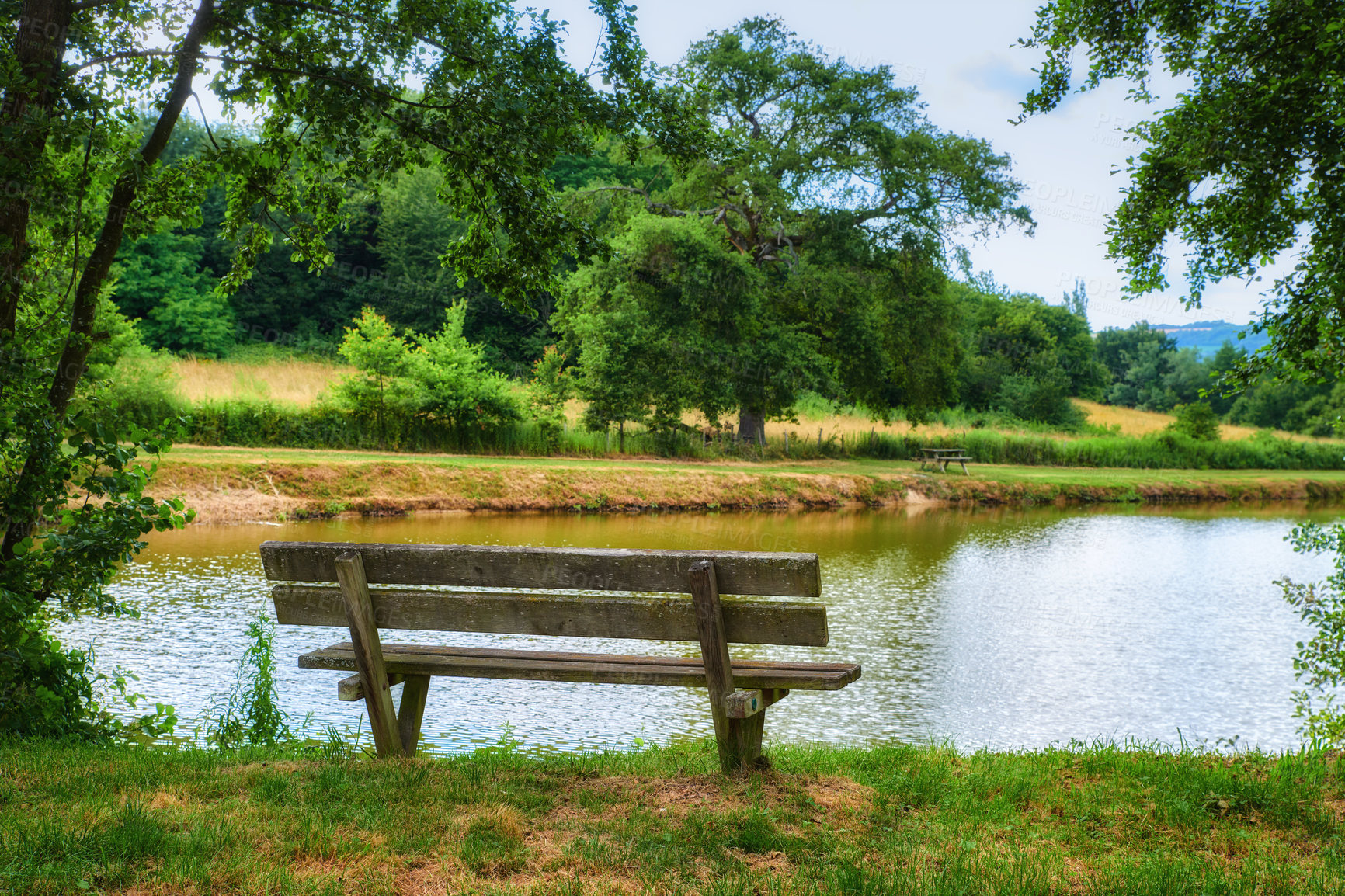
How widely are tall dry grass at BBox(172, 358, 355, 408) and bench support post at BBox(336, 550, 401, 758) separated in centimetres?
2132

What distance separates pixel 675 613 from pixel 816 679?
71 cm

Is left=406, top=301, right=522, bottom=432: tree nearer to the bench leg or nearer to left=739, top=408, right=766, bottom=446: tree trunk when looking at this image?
left=739, top=408, right=766, bottom=446: tree trunk

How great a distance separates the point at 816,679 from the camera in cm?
428

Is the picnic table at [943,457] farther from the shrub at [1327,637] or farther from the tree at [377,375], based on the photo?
the shrub at [1327,637]

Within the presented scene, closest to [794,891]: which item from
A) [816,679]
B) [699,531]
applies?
[816,679]

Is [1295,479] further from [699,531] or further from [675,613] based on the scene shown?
[675,613]

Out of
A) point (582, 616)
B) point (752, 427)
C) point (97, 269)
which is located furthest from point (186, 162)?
point (752, 427)

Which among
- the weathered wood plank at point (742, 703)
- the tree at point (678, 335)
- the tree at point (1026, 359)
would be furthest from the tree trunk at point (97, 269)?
the tree at point (1026, 359)

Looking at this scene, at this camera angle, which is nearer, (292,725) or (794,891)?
(794,891)

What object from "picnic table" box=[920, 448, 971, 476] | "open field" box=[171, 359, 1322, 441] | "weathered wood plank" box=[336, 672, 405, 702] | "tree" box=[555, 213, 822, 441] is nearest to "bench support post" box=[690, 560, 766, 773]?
"weathered wood plank" box=[336, 672, 405, 702]

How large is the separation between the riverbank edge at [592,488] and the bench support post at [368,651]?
14021mm

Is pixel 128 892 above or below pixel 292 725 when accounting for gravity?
above

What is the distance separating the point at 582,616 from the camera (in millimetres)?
4238

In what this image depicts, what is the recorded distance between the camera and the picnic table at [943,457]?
3052 cm
